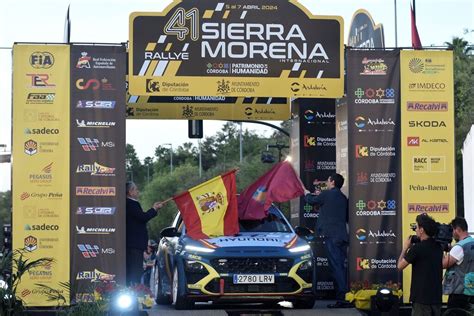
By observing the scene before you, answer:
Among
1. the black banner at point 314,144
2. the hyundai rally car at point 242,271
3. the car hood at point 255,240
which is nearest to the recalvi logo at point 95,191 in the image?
the hyundai rally car at point 242,271

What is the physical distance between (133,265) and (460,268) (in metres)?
5.29

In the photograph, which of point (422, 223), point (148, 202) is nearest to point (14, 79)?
point (422, 223)

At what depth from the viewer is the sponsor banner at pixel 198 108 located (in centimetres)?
2005

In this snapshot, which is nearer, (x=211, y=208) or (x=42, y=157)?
(x=42, y=157)

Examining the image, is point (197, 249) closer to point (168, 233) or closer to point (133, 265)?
point (168, 233)

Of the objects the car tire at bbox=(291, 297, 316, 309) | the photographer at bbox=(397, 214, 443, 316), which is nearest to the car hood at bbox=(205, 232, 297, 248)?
the car tire at bbox=(291, 297, 316, 309)

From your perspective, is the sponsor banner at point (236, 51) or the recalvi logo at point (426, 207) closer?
the sponsor banner at point (236, 51)

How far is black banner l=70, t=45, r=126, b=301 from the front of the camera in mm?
16062

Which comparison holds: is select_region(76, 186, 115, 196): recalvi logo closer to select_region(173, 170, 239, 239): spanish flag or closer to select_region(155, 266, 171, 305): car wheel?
select_region(173, 170, 239, 239): spanish flag

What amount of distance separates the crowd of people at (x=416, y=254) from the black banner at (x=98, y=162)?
2.06 ft

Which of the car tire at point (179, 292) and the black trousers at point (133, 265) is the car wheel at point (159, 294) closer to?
the black trousers at point (133, 265)

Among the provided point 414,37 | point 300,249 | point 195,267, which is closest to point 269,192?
point 300,249

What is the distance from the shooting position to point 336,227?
661 inches

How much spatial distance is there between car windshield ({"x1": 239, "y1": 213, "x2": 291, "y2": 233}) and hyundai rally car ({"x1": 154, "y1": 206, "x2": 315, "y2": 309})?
0.79m
